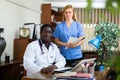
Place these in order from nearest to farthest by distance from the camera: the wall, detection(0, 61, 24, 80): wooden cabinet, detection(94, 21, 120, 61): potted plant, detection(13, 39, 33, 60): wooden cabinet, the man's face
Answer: the man's face < detection(94, 21, 120, 61): potted plant < detection(0, 61, 24, 80): wooden cabinet < the wall < detection(13, 39, 33, 60): wooden cabinet

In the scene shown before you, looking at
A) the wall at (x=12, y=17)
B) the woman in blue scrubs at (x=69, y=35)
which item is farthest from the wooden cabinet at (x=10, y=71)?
the woman in blue scrubs at (x=69, y=35)

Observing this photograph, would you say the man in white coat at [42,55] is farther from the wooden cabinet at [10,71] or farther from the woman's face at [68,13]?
the wooden cabinet at [10,71]

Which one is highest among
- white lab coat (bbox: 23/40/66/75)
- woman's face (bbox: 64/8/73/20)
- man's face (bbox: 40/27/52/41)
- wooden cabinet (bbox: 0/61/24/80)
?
woman's face (bbox: 64/8/73/20)

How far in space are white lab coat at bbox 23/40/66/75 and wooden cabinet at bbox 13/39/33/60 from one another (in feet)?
6.02

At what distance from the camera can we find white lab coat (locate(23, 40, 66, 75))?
2324 mm

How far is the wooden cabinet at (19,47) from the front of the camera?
4340 millimetres

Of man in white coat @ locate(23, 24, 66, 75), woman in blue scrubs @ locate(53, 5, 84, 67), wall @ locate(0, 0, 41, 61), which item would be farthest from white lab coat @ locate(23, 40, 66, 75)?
wall @ locate(0, 0, 41, 61)

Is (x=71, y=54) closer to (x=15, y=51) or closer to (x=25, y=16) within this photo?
(x=15, y=51)

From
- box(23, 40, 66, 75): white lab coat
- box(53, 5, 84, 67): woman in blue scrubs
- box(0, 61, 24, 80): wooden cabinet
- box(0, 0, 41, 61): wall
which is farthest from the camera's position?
box(0, 0, 41, 61): wall

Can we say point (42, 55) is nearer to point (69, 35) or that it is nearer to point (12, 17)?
point (69, 35)

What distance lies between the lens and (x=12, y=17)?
433cm

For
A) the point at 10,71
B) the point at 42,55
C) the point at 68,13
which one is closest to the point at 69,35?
the point at 68,13

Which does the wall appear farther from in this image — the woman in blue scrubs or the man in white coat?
the man in white coat

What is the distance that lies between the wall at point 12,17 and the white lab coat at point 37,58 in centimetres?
161
